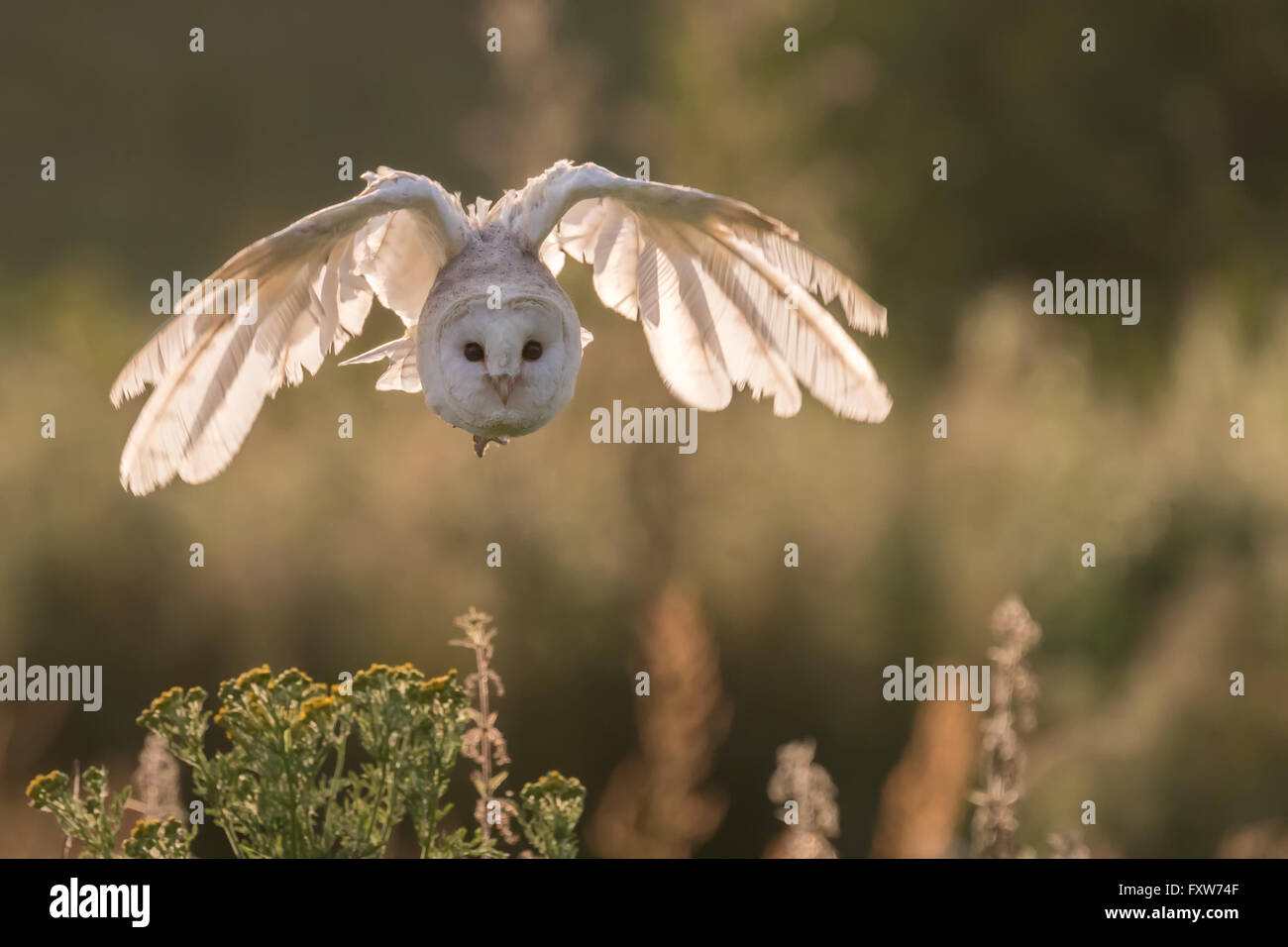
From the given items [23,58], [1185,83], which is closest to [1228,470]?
[1185,83]

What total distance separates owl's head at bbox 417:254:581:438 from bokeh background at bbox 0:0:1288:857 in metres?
0.78

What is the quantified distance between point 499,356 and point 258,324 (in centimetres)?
43

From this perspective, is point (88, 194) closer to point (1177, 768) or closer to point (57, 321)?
point (57, 321)

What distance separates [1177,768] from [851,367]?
222 centimetres

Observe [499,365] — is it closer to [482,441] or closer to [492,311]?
[492,311]

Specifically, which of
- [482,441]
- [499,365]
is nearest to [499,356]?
[499,365]

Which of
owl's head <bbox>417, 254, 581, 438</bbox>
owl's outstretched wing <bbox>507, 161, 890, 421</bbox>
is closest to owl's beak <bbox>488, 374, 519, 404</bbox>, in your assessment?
owl's head <bbox>417, 254, 581, 438</bbox>

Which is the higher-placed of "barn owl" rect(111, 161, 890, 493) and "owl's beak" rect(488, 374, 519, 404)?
"barn owl" rect(111, 161, 890, 493)

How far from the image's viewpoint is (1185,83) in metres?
7.75

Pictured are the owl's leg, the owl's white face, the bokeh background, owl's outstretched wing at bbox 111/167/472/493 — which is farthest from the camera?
the bokeh background

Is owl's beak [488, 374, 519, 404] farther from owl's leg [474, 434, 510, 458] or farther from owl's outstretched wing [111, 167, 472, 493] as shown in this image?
owl's outstretched wing [111, 167, 472, 493]

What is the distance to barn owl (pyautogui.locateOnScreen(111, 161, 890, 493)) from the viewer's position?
2.04 metres

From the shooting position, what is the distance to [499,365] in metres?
2.10

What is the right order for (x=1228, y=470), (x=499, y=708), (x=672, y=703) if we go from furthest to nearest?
1. (x=1228, y=470)
2. (x=499, y=708)
3. (x=672, y=703)
